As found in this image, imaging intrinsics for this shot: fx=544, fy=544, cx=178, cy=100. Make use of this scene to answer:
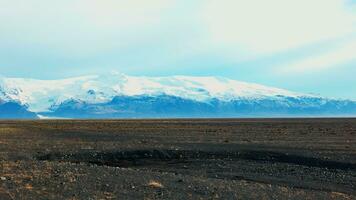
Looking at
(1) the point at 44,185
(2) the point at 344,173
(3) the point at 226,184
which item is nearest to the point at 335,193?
(3) the point at 226,184

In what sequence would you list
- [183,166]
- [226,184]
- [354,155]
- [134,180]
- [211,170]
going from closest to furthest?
1. [134,180]
2. [226,184]
3. [211,170]
4. [183,166]
5. [354,155]

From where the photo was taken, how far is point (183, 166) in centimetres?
3072

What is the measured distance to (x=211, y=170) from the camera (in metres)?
28.8

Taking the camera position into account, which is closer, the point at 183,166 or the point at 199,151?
the point at 183,166

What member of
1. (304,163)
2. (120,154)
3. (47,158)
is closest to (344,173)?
(304,163)

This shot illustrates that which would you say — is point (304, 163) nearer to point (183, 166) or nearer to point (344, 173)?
point (344, 173)

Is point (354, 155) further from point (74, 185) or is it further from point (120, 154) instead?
point (74, 185)

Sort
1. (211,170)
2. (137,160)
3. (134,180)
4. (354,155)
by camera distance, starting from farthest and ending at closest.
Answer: (354,155) < (137,160) < (211,170) < (134,180)

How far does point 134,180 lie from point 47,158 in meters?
12.2

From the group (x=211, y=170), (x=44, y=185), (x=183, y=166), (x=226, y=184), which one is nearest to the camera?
(x=44, y=185)

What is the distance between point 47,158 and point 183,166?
8006 mm

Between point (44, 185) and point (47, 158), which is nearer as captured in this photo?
point (44, 185)

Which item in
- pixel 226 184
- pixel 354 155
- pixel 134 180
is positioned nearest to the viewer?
pixel 134 180

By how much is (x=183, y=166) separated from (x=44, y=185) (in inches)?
521
